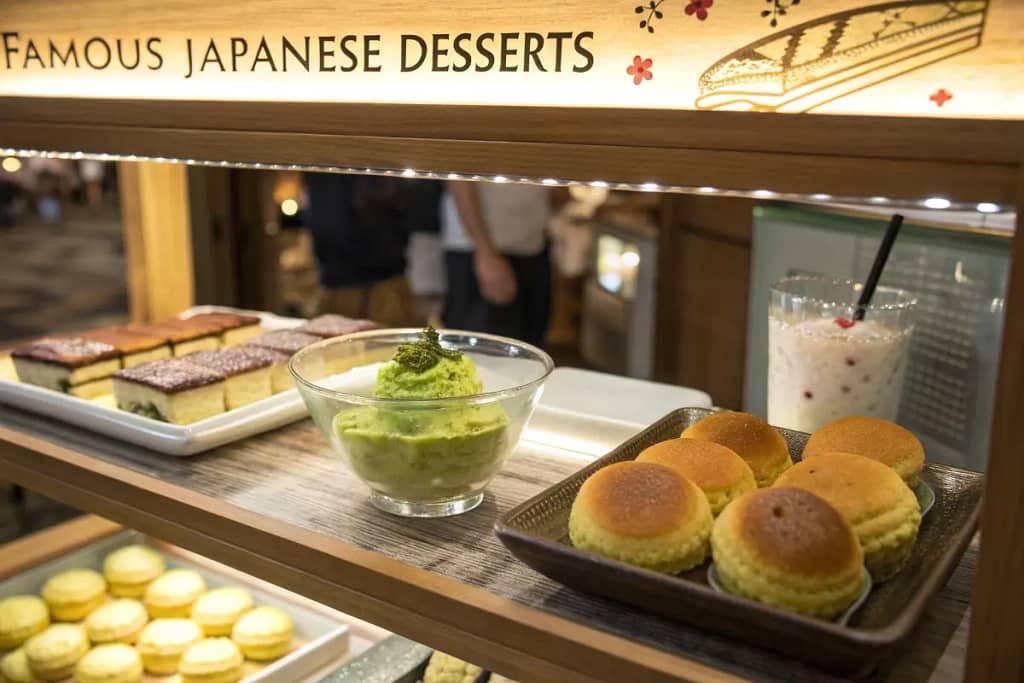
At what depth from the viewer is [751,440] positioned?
91 centimetres

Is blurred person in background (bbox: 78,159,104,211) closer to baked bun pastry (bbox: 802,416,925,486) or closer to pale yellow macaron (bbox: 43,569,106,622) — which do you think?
pale yellow macaron (bbox: 43,569,106,622)

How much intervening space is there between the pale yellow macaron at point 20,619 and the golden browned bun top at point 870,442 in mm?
1278

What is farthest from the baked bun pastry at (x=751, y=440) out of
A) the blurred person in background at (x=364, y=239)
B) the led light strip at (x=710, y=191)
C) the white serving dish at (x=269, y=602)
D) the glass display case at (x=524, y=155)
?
the blurred person in background at (x=364, y=239)

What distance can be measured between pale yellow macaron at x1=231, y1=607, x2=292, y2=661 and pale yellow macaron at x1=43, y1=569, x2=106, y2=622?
0.94 ft

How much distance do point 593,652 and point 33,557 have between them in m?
1.33

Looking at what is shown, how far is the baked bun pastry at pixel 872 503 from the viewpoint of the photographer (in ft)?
2.45

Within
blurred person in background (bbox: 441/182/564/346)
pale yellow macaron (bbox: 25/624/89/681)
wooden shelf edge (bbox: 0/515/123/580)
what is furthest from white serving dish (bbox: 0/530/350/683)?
blurred person in background (bbox: 441/182/564/346)

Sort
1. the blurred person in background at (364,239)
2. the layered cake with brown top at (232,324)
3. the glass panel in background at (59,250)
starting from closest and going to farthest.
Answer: the layered cake with brown top at (232,324) < the blurred person in background at (364,239) < the glass panel in background at (59,250)

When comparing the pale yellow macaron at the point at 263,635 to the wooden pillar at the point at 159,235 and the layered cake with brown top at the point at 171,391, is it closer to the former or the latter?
the layered cake with brown top at the point at 171,391

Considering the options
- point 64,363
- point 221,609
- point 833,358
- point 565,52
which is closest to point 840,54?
point 565,52

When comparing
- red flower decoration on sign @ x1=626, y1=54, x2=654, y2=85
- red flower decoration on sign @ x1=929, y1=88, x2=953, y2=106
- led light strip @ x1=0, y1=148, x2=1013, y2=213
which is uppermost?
red flower decoration on sign @ x1=626, y1=54, x2=654, y2=85

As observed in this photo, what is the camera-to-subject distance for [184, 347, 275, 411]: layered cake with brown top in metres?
1.32

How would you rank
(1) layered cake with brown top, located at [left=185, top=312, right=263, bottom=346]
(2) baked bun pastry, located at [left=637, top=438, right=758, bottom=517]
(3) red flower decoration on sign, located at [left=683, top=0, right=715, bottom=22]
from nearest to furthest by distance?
(3) red flower decoration on sign, located at [left=683, top=0, right=715, bottom=22], (2) baked bun pastry, located at [left=637, top=438, right=758, bottom=517], (1) layered cake with brown top, located at [left=185, top=312, right=263, bottom=346]

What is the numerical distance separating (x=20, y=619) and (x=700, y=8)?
1423mm
